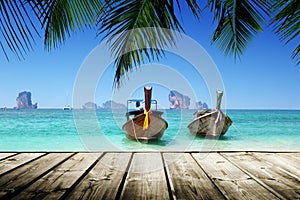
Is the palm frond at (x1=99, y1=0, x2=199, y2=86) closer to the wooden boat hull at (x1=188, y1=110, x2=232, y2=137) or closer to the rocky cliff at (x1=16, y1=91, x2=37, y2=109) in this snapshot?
the wooden boat hull at (x1=188, y1=110, x2=232, y2=137)

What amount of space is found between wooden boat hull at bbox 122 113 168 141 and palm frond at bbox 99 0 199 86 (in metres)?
5.17

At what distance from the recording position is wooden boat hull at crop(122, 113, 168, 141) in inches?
293

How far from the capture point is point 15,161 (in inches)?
70.3

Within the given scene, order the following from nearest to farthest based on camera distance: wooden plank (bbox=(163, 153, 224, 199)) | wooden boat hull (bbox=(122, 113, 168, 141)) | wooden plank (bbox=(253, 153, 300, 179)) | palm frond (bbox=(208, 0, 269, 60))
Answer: wooden plank (bbox=(163, 153, 224, 199)) → wooden plank (bbox=(253, 153, 300, 179)) → palm frond (bbox=(208, 0, 269, 60)) → wooden boat hull (bbox=(122, 113, 168, 141))

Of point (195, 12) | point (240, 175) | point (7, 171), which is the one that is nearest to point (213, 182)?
point (240, 175)

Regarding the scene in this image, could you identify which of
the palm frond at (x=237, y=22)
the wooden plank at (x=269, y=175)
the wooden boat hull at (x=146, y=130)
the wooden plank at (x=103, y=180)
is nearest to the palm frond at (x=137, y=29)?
the palm frond at (x=237, y=22)

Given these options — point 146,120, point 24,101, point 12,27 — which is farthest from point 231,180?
point 24,101

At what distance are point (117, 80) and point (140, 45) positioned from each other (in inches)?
13.7

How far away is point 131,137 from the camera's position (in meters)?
8.30

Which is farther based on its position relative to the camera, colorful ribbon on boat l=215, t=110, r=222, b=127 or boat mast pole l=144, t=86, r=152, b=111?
colorful ribbon on boat l=215, t=110, r=222, b=127

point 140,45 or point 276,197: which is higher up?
point 140,45

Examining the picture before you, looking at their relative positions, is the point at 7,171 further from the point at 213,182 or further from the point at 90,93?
the point at 90,93

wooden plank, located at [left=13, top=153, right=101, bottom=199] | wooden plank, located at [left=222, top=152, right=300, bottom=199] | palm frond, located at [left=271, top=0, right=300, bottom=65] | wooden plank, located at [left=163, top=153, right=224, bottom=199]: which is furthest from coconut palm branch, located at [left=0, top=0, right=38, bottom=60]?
palm frond, located at [left=271, top=0, right=300, bottom=65]

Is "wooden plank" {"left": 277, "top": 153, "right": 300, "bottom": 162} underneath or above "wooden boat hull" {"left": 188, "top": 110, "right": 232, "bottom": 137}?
above
